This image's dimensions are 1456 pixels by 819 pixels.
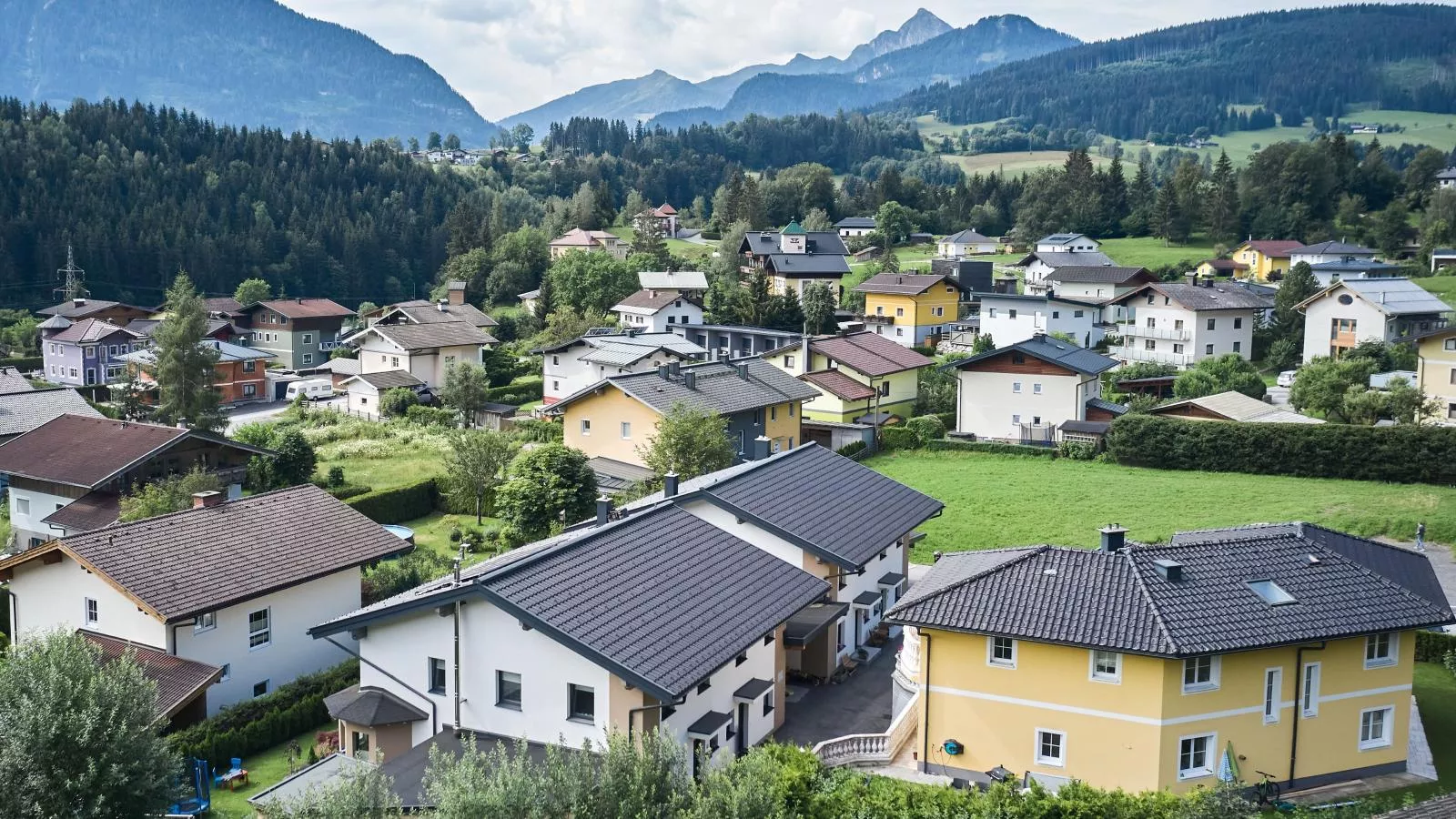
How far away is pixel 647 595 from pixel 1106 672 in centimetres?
784

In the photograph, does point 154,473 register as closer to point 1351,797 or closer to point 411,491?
point 411,491

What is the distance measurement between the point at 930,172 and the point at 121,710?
7535 inches

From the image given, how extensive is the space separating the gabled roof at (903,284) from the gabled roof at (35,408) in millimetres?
47121

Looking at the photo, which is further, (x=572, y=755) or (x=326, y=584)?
(x=326, y=584)

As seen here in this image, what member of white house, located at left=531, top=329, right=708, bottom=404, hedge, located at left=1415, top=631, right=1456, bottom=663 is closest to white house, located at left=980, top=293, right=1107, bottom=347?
white house, located at left=531, top=329, right=708, bottom=404

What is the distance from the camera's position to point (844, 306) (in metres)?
87.6

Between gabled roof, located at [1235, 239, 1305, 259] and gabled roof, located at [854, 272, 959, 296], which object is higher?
gabled roof, located at [1235, 239, 1305, 259]

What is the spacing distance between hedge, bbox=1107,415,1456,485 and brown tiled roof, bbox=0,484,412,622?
29602 millimetres

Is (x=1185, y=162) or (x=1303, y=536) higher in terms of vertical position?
(x=1185, y=162)

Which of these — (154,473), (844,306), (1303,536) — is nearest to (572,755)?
(1303,536)

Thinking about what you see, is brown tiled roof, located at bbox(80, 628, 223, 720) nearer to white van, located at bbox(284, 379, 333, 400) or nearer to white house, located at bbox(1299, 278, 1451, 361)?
white van, located at bbox(284, 379, 333, 400)

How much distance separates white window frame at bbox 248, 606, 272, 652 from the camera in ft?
→ 83.1

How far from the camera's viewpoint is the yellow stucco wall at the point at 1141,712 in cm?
1909

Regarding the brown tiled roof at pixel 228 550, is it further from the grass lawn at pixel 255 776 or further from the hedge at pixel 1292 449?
the hedge at pixel 1292 449
